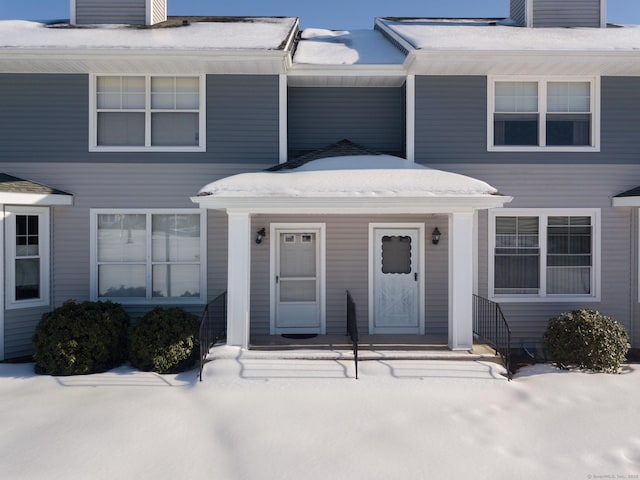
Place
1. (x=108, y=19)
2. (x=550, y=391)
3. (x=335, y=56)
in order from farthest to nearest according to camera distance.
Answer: (x=108, y=19) < (x=335, y=56) < (x=550, y=391)

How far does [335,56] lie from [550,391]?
24.5 ft

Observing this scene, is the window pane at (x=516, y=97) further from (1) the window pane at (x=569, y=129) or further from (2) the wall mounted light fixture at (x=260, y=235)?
(2) the wall mounted light fixture at (x=260, y=235)

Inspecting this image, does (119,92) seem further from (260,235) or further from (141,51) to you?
(260,235)

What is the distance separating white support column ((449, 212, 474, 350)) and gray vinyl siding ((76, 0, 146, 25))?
28.8 ft

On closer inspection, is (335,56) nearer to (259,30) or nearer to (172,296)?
(259,30)

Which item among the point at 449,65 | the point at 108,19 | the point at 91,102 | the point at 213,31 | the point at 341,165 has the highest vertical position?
the point at 108,19

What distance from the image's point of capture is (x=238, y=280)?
709cm

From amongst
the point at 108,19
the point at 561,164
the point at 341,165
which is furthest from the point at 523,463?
the point at 108,19

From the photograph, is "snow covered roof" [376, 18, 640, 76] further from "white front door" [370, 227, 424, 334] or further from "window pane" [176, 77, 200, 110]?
"window pane" [176, 77, 200, 110]

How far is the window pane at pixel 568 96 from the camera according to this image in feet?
27.9

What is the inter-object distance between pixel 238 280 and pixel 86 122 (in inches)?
179

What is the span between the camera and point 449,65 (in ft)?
26.7

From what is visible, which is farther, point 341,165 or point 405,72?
point 405,72

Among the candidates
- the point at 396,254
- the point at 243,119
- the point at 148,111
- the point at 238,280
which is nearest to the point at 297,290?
the point at 238,280
